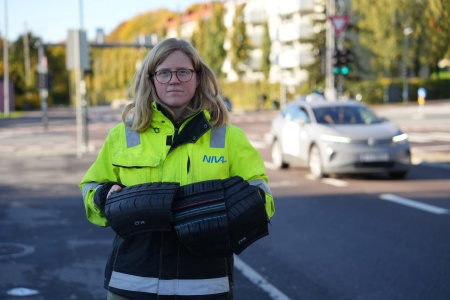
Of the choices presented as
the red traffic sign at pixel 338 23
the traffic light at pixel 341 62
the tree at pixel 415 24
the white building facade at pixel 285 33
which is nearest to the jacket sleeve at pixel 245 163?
the tree at pixel 415 24

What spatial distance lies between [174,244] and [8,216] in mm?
8220

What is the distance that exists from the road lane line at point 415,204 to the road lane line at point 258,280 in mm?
3874

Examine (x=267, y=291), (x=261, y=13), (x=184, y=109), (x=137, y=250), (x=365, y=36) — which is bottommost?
(x=267, y=291)

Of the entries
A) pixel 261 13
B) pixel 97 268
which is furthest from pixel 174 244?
pixel 261 13

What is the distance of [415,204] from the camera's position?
11156 millimetres

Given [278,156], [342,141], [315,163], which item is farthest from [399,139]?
[278,156]

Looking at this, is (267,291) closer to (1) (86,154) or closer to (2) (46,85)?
(1) (86,154)

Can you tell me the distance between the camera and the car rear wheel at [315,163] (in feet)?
48.9

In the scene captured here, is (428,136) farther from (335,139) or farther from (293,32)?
(293,32)

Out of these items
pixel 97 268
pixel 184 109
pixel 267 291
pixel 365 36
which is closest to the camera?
pixel 184 109

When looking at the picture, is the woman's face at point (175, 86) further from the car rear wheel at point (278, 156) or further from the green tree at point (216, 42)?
the green tree at point (216, 42)

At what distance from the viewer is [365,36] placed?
177ft

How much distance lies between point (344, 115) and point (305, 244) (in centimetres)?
774

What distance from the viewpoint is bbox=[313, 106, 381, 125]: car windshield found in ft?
51.2
